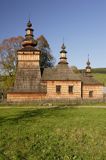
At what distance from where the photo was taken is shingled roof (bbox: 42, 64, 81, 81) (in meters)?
43.6

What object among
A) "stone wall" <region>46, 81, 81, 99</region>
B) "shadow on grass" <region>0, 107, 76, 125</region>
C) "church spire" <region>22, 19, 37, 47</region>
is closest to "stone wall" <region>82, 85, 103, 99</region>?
"stone wall" <region>46, 81, 81, 99</region>

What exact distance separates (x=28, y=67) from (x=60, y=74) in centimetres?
583

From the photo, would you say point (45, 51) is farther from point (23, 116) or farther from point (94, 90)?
point (23, 116)

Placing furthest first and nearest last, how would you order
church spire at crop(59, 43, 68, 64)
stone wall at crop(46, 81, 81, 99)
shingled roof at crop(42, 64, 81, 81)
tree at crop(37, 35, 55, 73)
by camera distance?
tree at crop(37, 35, 55, 73) → church spire at crop(59, 43, 68, 64) → shingled roof at crop(42, 64, 81, 81) → stone wall at crop(46, 81, 81, 99)

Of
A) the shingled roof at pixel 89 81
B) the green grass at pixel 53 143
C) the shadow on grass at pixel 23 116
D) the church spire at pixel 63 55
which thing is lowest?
the green grass at pixel 53 143

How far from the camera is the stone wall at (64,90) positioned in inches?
1692

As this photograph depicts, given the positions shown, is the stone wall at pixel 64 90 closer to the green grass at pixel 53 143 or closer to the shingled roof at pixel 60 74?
the shingled roof at pixel 60 74

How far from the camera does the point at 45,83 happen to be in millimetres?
42938

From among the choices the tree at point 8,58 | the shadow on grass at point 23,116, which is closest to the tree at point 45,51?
the tree at point 8,58

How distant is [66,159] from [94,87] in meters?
36.4

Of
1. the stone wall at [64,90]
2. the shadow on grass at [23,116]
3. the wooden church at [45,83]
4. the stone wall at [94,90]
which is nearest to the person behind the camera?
the shadow on grass at [23,116]

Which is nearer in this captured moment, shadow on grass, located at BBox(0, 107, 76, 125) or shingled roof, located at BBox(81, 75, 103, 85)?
shadow on grass, located at BBox(0, 107, 76, 125)

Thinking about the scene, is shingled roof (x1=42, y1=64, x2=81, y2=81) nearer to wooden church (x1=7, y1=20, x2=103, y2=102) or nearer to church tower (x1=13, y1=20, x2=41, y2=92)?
wooden church (x1=7, y1=20, x2=103, y2=102)

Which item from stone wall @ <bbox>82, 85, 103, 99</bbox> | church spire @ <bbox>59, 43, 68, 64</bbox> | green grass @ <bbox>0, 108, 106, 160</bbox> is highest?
church spire @ <bbox>59, 43, 68, 64</bbox>
